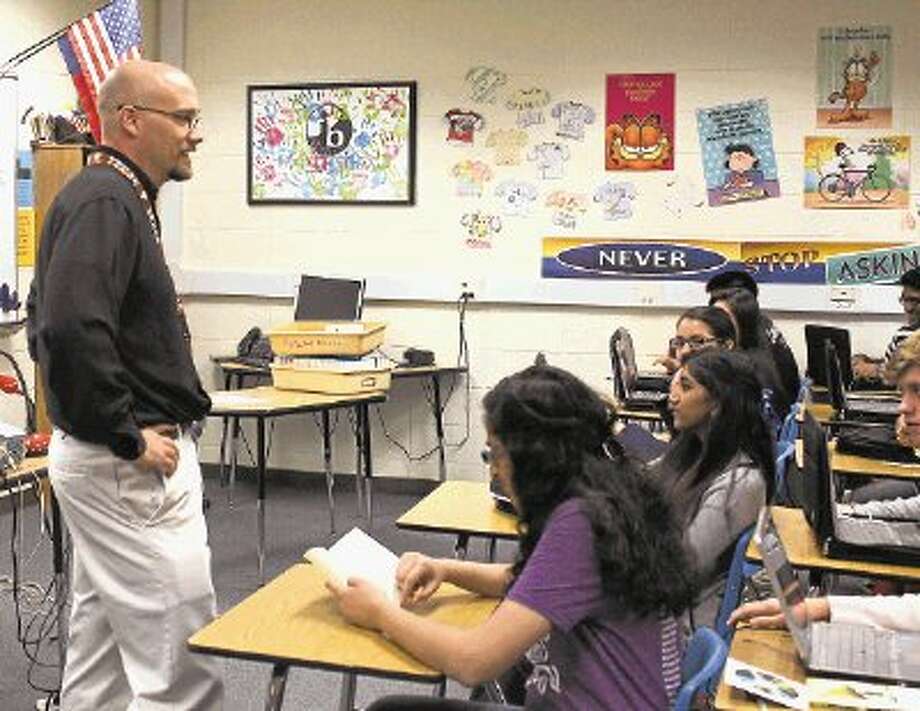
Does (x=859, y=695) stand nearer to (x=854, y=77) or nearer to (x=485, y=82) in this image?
(x=854, y=77)

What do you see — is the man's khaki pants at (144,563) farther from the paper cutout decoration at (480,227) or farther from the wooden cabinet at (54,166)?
the paper cutout decoration at (480,227)

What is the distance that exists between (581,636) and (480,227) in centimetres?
486

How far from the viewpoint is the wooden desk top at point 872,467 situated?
3740mm

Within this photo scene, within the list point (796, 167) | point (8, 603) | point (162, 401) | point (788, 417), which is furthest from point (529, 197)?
point (162, 401)

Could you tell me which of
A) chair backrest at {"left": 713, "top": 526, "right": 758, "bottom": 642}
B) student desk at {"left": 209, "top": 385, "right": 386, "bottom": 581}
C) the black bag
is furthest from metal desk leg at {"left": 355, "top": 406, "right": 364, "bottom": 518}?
chair backrest at {"left": 713, "top": 526, "right": 758, "bottom": 642}

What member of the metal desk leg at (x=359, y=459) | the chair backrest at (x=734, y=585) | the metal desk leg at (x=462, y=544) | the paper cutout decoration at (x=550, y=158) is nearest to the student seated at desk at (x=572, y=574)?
the chair backrest at (x=734, y=585)

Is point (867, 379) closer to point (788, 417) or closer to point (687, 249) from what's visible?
point (687, 249)

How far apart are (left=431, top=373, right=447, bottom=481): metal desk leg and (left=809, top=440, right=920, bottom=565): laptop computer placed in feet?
12.4

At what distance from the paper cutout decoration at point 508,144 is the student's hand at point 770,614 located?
4568 millimetres

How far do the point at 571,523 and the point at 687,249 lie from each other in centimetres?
466

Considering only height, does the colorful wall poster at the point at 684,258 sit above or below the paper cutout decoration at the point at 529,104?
below

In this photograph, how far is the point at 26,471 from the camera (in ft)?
10.3

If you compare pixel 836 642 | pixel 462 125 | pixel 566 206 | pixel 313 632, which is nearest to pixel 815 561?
pixel 836 642

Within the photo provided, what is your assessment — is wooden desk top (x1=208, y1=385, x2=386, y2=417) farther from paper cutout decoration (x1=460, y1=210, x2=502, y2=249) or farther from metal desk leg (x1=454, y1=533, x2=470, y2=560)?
metal desk leg (x1=454, y1=533, x2=470, y2=560)
